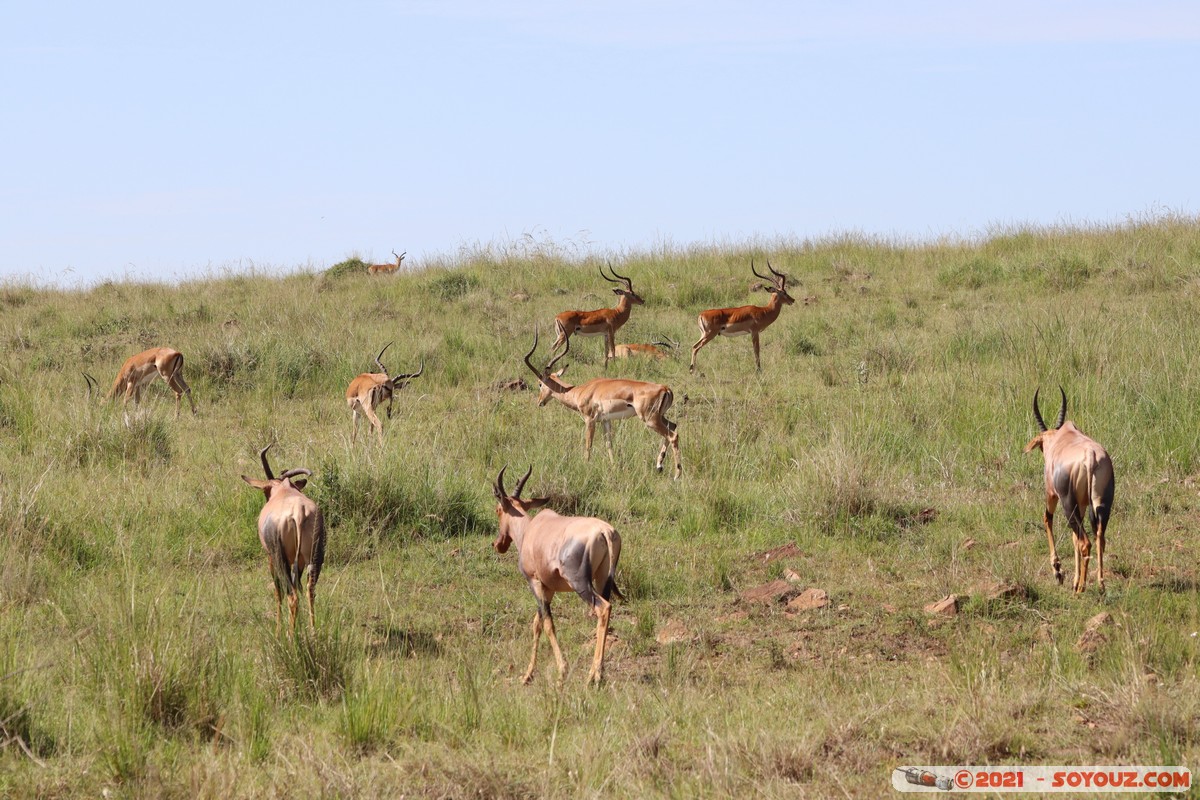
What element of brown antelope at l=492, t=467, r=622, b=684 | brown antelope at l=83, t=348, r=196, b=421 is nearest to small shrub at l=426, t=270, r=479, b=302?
brown antelope at l=83, t=348, r=196, b=421

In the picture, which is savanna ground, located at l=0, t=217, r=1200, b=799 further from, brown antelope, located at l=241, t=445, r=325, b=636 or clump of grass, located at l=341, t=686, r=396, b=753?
brown antelope, located at l=241, t=445, r=325, b=636

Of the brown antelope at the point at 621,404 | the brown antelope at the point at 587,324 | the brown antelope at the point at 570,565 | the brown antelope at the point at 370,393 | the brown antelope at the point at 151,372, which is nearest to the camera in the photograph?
the brown antelope at the point at 570,565

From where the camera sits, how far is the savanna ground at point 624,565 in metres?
4.61

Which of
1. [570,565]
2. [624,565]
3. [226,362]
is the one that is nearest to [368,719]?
[570,565]

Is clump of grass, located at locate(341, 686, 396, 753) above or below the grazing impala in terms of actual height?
below

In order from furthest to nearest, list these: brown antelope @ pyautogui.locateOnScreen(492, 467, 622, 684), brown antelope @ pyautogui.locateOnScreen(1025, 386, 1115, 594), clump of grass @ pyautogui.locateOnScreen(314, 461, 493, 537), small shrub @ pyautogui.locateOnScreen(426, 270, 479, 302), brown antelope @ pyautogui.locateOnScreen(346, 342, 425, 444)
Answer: small shrub @ pyautogui.locateOnScreen(426, 270, 479, 302) → brown antelope @ pyautogui.locateOnScreen(346, 342, 425, 444) → clump of grass @ pyautogui.locateOnScreen(314, 461, 493, 537) → brown antelope @ pyautogui.locateOnScreen(1025, 386, 1115, 594) → brown antelope @ pyautogui.locateOnScreen(492, 467, 622, 684)

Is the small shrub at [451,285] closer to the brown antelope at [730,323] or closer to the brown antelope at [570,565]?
the brown antelope at [730,323]

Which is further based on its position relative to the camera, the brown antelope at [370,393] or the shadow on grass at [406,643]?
the brown antelope at [370,393]

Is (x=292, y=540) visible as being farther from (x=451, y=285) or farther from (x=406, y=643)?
(x=451, y=285)

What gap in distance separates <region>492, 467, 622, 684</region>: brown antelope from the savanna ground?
21 cm

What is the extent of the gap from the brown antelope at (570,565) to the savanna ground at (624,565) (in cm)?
21

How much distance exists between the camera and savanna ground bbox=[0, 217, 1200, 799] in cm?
461

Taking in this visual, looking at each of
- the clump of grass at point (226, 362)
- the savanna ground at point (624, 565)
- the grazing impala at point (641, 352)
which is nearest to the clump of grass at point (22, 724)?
the savanna ground at point (624, 565)

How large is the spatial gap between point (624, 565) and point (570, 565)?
1.87 m
